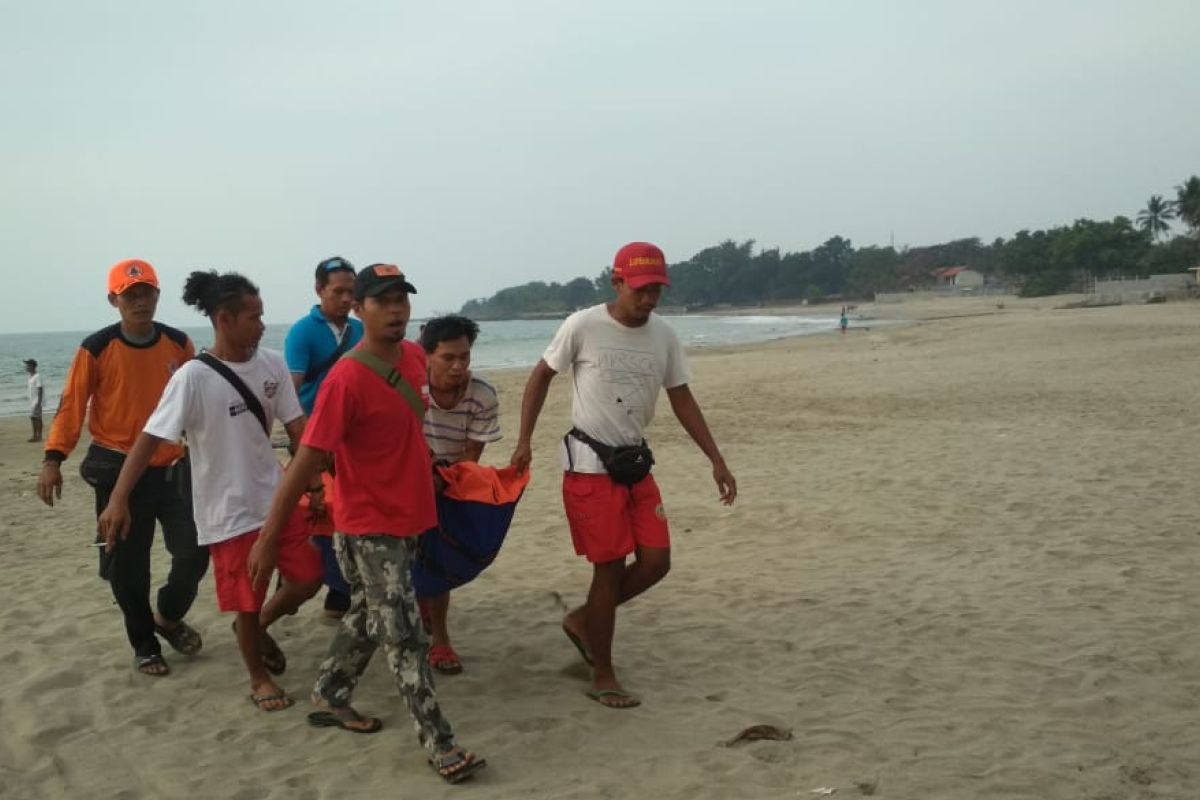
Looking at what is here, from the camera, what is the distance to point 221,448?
156 inches

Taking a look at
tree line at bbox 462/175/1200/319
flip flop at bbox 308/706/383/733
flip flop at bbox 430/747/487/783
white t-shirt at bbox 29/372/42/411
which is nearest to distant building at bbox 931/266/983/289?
tree line at bbox 462/175/1200/319

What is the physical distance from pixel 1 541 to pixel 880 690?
7.40 m

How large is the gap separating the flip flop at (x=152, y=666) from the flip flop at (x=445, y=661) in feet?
4.10

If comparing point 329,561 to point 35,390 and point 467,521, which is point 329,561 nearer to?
point 467,521

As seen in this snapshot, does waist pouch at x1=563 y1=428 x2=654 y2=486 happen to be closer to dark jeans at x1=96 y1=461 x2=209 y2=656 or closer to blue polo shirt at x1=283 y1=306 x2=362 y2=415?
blue polo shirt at x1=283 y1=306 x2=362 y2=415

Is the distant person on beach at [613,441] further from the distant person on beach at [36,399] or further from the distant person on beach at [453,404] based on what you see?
the distant person on beach at [36,399]

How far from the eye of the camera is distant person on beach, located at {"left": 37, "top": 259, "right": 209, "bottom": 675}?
4.32 meters

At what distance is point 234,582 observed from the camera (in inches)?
155

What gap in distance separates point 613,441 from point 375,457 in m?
1.16

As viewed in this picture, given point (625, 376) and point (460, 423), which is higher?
point (625, 376)

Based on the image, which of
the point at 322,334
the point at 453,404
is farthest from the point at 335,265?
the point at 453,404

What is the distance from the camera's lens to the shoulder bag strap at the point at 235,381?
3.94 metres

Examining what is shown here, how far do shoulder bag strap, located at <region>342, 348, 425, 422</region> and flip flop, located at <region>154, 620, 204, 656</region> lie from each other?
216 cm

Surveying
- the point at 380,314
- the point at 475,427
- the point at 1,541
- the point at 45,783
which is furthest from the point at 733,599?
the point at 1,541
